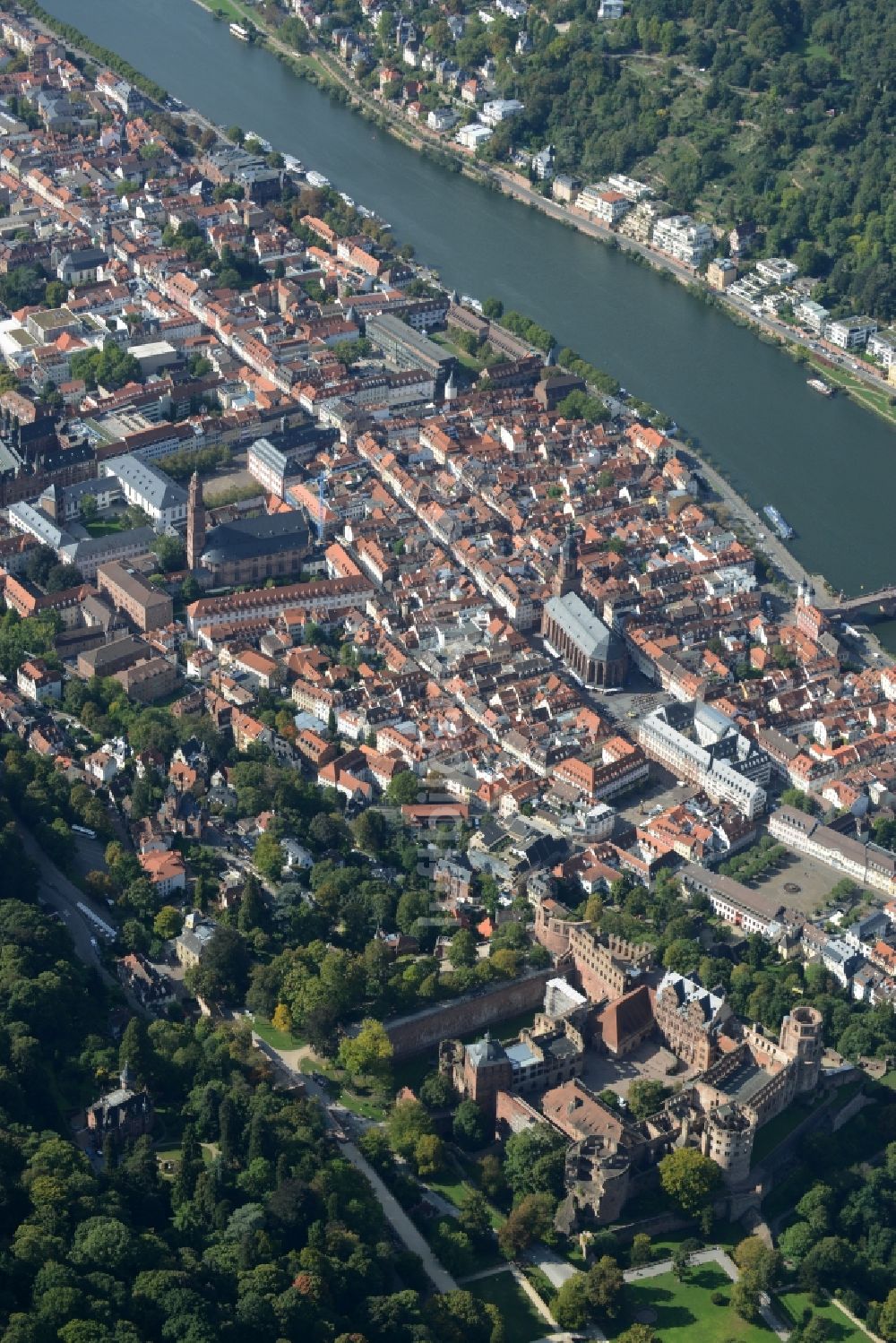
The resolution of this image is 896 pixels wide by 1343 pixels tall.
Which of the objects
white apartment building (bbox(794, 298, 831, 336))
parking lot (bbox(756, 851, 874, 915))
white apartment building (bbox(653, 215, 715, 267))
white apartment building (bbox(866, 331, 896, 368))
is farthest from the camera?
white apartment building (bbox(653, 215, 715, 267))

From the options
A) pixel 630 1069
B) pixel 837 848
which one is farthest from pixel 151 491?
pixel 630 1069

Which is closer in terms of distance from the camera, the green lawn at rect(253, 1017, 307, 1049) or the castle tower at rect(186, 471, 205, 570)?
the green lawn at rect(253, 1017, 307, 1049)

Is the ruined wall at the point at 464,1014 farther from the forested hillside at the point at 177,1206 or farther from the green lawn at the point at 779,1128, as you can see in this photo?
the green lawn at the point at 779,1128

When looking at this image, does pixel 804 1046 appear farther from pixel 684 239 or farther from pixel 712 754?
pixel 684 239

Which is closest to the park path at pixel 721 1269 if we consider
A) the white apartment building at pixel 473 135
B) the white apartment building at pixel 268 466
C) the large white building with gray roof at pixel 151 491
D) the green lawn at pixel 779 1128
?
the green lawn at pixel 779 1128

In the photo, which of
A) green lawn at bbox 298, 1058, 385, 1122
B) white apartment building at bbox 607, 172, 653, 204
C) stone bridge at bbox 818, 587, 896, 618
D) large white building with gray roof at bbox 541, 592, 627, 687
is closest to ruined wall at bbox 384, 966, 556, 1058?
green lawn at bbox 298, 1058, 385, 1122

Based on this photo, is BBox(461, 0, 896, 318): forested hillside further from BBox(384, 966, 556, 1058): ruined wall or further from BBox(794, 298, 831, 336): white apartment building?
BBox(384, 966, 556, 1058): ruined wall

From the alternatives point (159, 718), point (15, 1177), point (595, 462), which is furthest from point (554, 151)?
point (15, 1177)
